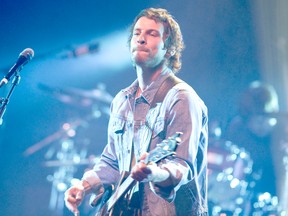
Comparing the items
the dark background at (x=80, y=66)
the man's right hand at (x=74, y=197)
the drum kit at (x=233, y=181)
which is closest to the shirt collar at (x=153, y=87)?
the man's right hand at (x=74, y=197)

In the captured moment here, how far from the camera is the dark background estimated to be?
6.41 metres

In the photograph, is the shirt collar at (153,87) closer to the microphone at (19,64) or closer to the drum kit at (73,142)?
the microphone at (19,64)

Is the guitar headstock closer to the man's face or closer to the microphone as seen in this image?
the man's face

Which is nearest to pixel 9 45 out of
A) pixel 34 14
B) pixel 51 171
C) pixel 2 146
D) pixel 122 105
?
pixel 34 14

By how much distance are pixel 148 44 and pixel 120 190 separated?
106 centimetres

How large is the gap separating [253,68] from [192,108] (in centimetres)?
554

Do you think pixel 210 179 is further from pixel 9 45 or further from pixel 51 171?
pixel 9 45

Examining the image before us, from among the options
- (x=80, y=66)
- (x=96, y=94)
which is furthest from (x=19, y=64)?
(x=96, y=94)

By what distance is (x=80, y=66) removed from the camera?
25.7 feet

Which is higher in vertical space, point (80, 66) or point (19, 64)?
point (80, 66)

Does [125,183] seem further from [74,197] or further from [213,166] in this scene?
[213,166]

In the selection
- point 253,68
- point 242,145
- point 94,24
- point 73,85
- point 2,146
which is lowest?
point 2,146

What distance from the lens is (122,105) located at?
3.22 meters

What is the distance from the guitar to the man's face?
0.81 m
